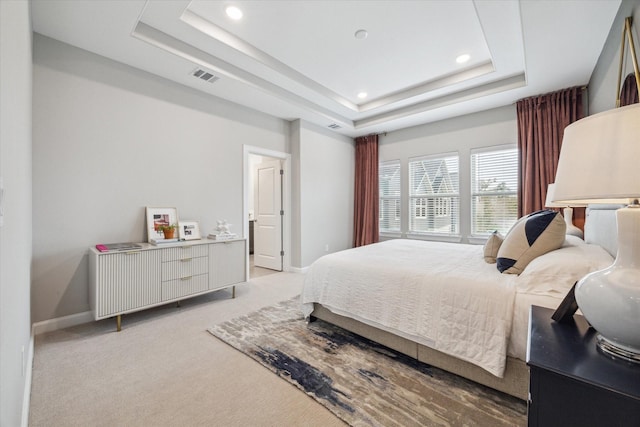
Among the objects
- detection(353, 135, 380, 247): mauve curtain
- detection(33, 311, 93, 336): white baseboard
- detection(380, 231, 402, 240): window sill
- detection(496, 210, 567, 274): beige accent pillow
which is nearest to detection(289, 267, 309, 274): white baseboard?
detection(353, 135, 380, 247): mauve curtain

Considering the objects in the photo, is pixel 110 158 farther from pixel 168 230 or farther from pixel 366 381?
pixel 366 381

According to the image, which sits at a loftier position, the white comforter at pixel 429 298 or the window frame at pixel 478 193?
the window frame at pixel 478 193

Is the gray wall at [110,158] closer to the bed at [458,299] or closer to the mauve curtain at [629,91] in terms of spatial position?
the bed at [458,299]

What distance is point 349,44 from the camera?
2.95m

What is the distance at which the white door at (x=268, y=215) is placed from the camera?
486cm

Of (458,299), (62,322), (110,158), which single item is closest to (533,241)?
(458,299)

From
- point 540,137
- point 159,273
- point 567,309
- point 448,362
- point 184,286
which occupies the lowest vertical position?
point 448,362

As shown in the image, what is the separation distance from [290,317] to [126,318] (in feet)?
5.49

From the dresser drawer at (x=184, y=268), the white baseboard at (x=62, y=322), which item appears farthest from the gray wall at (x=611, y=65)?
the white baseboard at (x=62, y=322)

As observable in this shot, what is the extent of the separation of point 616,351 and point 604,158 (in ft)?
2.07

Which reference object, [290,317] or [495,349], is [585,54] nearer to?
[495,349]

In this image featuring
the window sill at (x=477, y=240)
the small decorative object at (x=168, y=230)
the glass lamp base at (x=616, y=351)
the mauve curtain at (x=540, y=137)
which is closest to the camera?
the glass lamp base at (x=616, y=351)

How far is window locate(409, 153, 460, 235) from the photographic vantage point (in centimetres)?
469

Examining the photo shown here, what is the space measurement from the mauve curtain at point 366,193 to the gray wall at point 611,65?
3188 mm
